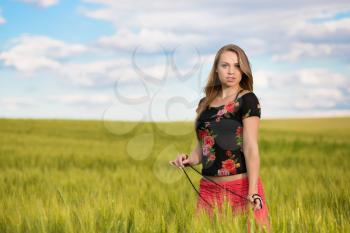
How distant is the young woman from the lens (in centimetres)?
301

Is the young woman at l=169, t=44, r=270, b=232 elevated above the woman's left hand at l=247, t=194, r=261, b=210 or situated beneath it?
elevated above

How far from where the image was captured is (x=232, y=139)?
3082 millimetres

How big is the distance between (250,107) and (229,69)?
0.28 metres

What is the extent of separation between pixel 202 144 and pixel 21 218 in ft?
4.08

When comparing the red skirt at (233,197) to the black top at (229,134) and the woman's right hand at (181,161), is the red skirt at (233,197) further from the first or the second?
the woman's right hand at (181,161)

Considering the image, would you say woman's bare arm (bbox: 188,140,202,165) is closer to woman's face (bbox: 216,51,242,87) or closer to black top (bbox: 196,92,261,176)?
black top (bbox: 196,92,261,176)

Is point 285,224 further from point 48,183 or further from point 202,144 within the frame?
point 48,183

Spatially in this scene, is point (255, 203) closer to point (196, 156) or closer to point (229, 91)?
point (196, 156)

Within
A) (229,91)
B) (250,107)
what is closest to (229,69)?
(229,91)

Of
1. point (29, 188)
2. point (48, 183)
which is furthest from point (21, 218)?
point (48, 183)

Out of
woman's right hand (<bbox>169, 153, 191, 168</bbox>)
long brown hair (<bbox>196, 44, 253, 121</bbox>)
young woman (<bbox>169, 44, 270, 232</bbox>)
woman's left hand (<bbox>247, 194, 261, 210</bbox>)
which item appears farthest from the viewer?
woman's right hand (<bbox>169, 153, 191, 168</bbox>)

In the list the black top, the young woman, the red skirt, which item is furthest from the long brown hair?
the red skirt

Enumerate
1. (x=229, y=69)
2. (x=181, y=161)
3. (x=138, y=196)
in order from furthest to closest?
(x=138, y=196) < (x=181, y=161) < (x=229, y=69)

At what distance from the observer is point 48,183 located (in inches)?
255
